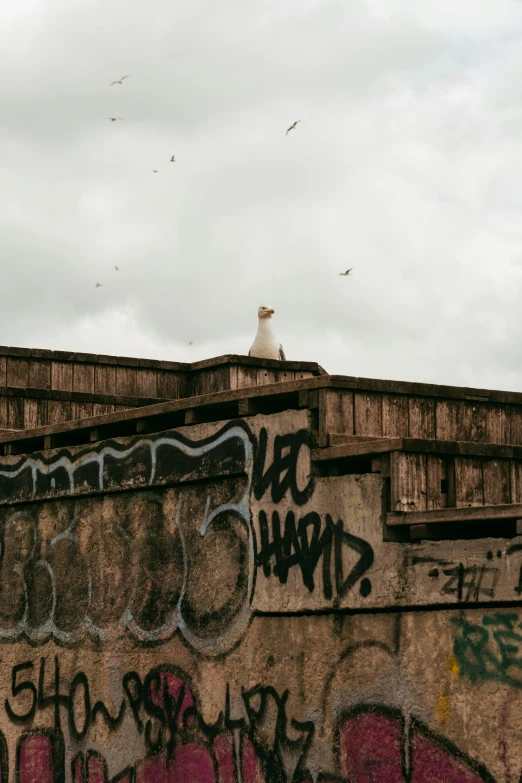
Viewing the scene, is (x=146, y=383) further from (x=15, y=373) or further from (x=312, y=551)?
(x=312, y=551)

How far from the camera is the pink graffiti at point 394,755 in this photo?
9.38m

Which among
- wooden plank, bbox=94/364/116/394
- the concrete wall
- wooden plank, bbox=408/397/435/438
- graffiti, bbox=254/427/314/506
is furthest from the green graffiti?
wooden plank, bbox=94/364/116/394

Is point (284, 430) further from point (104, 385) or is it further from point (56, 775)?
point (104, 385)

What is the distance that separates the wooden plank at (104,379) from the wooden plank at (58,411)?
604 millimetres

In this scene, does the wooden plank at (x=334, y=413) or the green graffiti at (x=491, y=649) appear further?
the wooden plank at (x=334, y=413)

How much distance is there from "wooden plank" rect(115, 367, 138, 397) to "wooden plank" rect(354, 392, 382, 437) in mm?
7441

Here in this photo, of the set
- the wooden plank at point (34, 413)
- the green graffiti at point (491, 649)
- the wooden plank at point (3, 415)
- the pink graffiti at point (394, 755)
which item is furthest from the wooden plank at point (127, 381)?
the green graffiti at point (491, 649)

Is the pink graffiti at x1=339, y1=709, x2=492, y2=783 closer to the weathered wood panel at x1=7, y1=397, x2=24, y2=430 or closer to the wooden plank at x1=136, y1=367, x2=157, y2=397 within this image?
the weathered wood panel at x1=7, y1=397, x2=24, y2=430

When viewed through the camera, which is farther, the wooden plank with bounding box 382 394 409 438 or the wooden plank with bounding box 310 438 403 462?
the wooden plank with bounding box 382 394 409 438

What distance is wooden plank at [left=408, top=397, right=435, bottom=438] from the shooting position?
11.3m

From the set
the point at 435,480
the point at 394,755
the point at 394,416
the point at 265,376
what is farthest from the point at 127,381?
the point at 394,755

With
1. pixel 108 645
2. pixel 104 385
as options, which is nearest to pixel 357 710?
pixel 108 645

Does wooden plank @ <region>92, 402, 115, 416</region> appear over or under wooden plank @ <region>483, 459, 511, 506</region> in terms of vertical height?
over

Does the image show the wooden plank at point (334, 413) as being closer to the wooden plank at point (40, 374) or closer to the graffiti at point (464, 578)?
the graffiti at point (464, 578)
